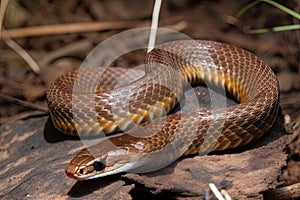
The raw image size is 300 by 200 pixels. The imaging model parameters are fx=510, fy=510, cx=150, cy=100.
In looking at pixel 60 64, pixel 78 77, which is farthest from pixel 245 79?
pixel 60 64

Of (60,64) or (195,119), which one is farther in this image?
(60,64)

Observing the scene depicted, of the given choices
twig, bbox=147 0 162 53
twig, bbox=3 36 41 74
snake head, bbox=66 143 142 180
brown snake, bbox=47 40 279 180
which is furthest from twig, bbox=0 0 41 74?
snake head, bbox=66 143 142 180

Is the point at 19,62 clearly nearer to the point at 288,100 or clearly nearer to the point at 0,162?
the point at 0,162

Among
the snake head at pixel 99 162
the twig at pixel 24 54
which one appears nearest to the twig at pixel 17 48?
the twig at pixel 24 54

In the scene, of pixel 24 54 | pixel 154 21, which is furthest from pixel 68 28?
pixel 154 21

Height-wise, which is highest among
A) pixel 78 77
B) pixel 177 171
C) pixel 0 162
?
pixel 78 77

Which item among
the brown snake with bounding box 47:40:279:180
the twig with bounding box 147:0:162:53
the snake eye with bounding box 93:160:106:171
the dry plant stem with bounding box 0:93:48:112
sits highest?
the twig with bounding box 147:0:162:53

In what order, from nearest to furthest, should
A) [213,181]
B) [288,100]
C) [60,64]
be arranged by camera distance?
[213,181] < [288,100] < [60,64]

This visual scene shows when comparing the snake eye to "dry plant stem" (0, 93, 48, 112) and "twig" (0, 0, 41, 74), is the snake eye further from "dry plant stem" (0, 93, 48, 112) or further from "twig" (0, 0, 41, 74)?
"twig" (0, 0, 41, 74)
